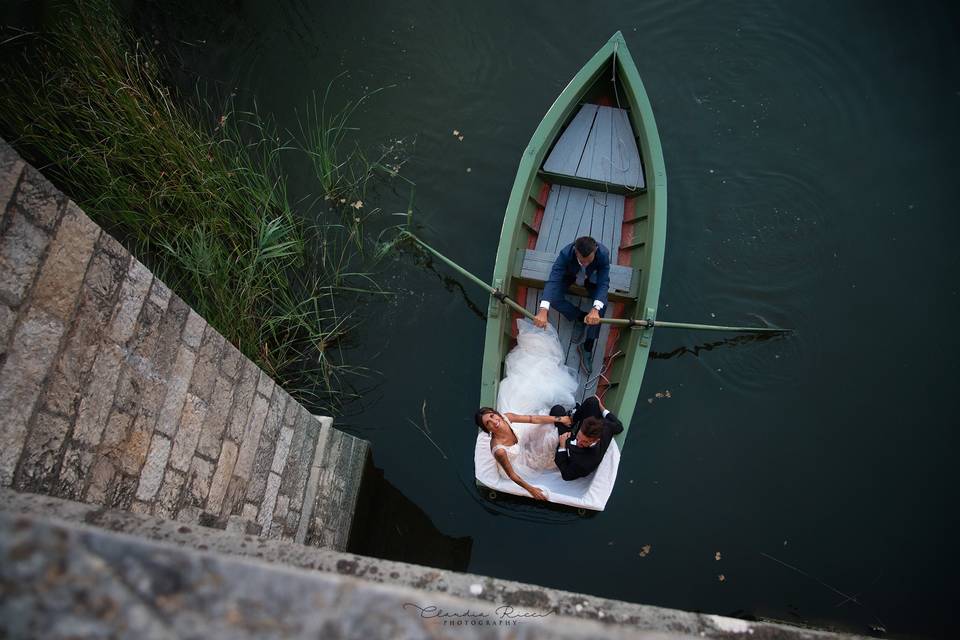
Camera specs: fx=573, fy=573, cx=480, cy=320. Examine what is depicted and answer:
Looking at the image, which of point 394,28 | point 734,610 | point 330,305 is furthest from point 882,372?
point 394,28

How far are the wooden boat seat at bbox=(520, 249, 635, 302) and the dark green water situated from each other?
3.10 feet

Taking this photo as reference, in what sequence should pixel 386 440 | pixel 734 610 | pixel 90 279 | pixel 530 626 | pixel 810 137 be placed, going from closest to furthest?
pixel 530 626 → pixel 90 279 → pixel 734 610 → pixel 386 440 → pixel 810 137

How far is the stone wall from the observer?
1.93 meters

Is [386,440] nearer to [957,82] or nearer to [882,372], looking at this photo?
[882,372]

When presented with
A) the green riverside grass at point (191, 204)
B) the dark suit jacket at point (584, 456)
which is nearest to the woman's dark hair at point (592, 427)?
the dark suit jacket at point (584, 456)

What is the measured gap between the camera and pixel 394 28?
6.88 meters

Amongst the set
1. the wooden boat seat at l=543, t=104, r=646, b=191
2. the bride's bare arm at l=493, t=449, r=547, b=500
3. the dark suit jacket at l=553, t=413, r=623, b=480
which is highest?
the wooden boat seat at l=543, t=104, r=646, b=191

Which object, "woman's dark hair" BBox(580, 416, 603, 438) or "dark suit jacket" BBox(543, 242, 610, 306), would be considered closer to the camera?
"woman's dark hair" BBox(580, 416, 603, 438)

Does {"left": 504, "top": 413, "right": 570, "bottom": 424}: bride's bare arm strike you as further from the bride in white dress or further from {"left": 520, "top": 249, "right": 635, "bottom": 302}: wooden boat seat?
{"left": 520, "top": 249, "right": 635, "bottom": 302}: wooden boat seat

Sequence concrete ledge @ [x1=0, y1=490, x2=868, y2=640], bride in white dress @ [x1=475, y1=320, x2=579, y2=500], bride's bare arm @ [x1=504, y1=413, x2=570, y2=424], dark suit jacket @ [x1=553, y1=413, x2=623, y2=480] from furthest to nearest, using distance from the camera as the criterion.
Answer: bride's bare arm @ [x1=504, y1=413, x2=570, y2=424] → bride in white dress @ [x1=475, y1=320, x2=579, y2=500] → dark suit jacket @ [x1=553, y1=413, x2=623, y2=480] → concrete ledge @ [x1=0, y1=490, x2=868, y2=640]

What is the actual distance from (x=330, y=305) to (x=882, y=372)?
578cm

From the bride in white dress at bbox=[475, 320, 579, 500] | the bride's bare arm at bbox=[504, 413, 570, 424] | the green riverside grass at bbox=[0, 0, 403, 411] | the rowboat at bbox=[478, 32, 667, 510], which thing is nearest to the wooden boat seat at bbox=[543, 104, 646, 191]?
the rowboat at bbox=[478, 32, 667, 510]

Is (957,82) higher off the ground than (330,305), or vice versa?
(957,82)

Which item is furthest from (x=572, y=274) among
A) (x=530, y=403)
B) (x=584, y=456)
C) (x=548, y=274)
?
(x=584, y=456)
